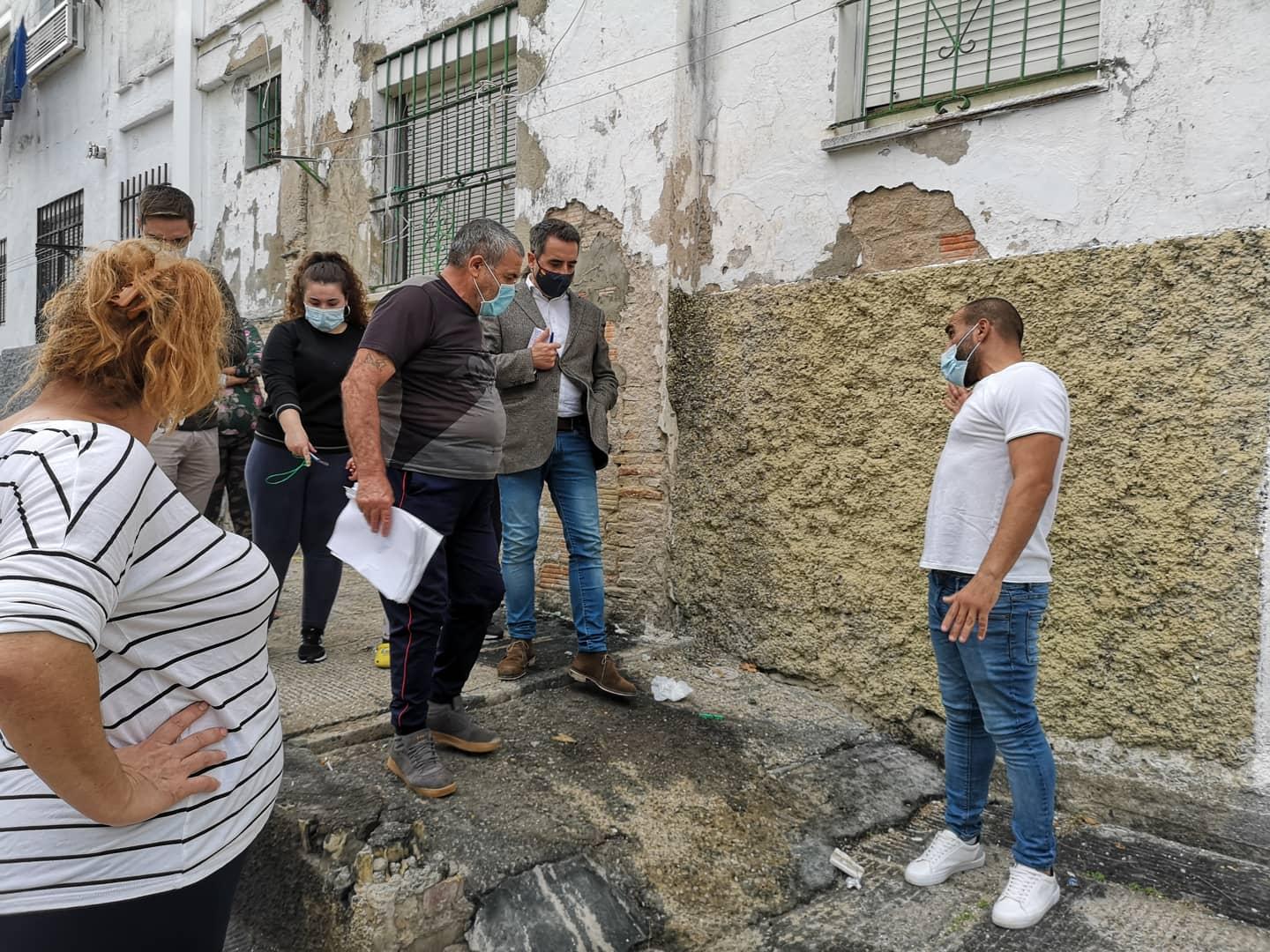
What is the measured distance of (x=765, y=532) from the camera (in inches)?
156

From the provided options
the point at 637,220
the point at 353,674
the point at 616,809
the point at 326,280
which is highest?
the point at 637,220

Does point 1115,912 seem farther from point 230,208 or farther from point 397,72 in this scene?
point 230,208

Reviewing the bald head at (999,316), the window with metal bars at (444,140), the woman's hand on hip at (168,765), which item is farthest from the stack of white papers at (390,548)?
the window with metal bars at (444,140)

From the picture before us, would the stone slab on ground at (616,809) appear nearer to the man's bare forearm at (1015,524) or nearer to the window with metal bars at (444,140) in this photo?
the man's bare forearm at (1015,524)

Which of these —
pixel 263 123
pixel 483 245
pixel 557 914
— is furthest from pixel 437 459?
pixel 263 123

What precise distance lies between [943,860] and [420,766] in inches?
60.9

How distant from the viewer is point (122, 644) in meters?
1.23

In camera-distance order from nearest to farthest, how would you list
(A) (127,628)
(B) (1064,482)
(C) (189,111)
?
(A) (127,628)
(B) (1064,482)
(C) (189,111)

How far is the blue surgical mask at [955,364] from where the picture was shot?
266 cm

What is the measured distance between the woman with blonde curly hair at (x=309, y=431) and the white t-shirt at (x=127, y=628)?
2399 millimetres

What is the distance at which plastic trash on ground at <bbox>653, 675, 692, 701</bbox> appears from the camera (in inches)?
143

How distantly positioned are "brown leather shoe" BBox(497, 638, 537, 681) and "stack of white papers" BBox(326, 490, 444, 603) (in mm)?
1138

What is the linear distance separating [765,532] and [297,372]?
2.05 metres

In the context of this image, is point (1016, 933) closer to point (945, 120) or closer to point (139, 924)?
point (139, 924)
